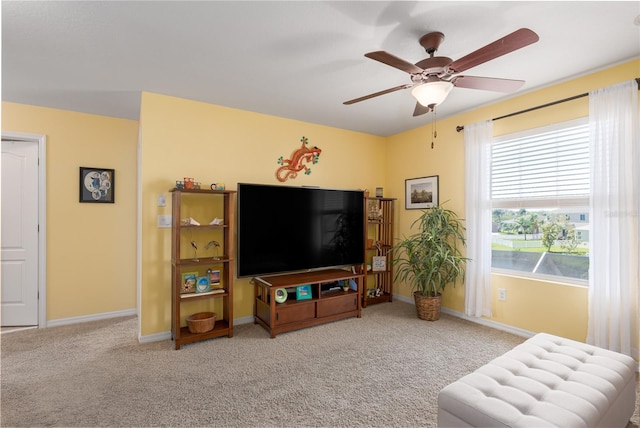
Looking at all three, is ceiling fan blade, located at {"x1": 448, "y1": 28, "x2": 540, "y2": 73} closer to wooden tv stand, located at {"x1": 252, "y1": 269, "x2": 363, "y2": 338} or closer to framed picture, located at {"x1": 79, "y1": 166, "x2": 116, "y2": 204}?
wooden tv stand, located at {"x1": 252, "y1": 269, "x2": 363, "y2": 338}

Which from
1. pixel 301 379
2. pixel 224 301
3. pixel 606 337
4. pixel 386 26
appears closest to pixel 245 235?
pixel 224 301

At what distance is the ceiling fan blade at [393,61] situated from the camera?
5.71 feet

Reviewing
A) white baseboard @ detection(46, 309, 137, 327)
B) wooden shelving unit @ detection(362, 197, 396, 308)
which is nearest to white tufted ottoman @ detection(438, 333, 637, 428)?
wooden shelving unit @ detection(362, 197, 396, 308)

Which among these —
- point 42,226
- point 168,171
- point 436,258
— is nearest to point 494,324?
point 436,258

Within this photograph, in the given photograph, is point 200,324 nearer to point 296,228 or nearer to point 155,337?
point 155,337

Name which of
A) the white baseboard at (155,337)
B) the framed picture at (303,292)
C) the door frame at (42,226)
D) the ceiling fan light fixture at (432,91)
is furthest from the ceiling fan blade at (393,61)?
the door frame at (42,226)

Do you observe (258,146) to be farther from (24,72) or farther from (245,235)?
(24,72)

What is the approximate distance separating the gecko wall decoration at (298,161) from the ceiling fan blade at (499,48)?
2.41 meters

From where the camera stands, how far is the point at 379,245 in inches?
178

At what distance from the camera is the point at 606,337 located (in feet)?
8.41

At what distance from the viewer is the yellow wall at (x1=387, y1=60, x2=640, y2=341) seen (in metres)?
2.80

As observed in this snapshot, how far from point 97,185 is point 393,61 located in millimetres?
3851

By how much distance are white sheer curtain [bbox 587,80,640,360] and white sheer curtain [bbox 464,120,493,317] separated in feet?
3.06

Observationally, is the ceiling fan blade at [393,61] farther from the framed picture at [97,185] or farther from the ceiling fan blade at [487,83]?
the framed picture at [97,185]
